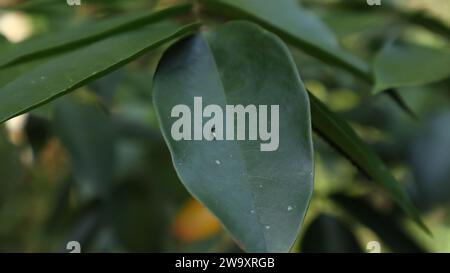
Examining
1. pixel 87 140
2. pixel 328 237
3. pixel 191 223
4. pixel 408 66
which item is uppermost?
pixel 408 66

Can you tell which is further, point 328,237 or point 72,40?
point 328,237

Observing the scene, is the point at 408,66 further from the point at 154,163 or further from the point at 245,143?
the point at 154,163

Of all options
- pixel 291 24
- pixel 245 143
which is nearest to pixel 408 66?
pixel 291 24

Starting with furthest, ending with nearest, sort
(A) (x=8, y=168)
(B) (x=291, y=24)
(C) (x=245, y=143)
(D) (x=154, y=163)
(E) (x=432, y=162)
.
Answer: (D) (x=154, y=163) < (E) (x=432, y=162) < (A) (x=8, y=168) < (B) (x=291, y=24) < (C) (x=245, y=143)

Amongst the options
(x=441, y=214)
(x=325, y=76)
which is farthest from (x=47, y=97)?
(x=441, y=214)

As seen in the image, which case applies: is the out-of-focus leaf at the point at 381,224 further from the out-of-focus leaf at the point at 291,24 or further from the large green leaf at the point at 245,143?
the large green leaf at the point at 245,143

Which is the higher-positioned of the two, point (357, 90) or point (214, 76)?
point (214, 76)
